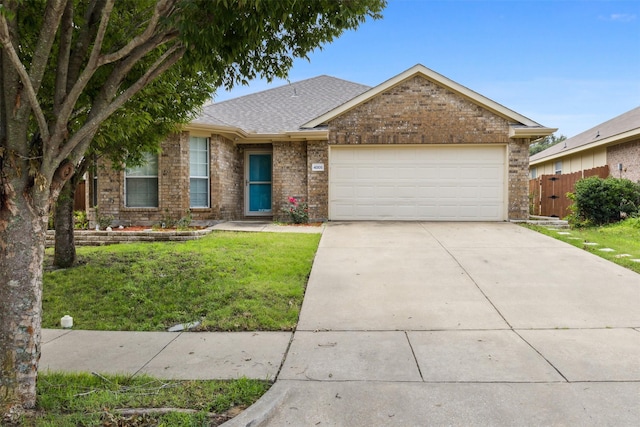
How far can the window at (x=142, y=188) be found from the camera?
457 inches

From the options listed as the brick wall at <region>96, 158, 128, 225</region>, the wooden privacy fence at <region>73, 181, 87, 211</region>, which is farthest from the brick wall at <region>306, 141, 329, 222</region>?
the wooden privacy fence at <region>73, 181, 87, 211</region>

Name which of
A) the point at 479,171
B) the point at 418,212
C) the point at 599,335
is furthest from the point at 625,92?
the point at 599,335

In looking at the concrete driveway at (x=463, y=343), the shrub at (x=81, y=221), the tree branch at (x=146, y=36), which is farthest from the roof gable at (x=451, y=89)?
the tree branch at (x=146, y=36)

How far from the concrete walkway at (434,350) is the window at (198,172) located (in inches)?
253

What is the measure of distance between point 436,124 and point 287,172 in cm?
Result: 488

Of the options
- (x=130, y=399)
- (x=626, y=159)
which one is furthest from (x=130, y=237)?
(x=626, y=159)

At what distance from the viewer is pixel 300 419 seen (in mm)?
2738

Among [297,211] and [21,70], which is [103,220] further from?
[21,70]

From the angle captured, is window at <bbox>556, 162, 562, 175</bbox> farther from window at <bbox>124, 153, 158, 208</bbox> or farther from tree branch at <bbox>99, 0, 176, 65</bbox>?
tree branch at <bbox>99, 0, 176, 65</bbox>

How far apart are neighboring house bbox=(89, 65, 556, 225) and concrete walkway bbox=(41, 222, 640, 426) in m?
5.54

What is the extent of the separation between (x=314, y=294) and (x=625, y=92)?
29.8 metres

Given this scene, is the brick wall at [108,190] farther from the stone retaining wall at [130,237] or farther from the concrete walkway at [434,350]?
the concrete walkway at [434,350]

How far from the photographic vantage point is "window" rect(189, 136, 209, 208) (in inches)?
469

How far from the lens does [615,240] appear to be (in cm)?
959
